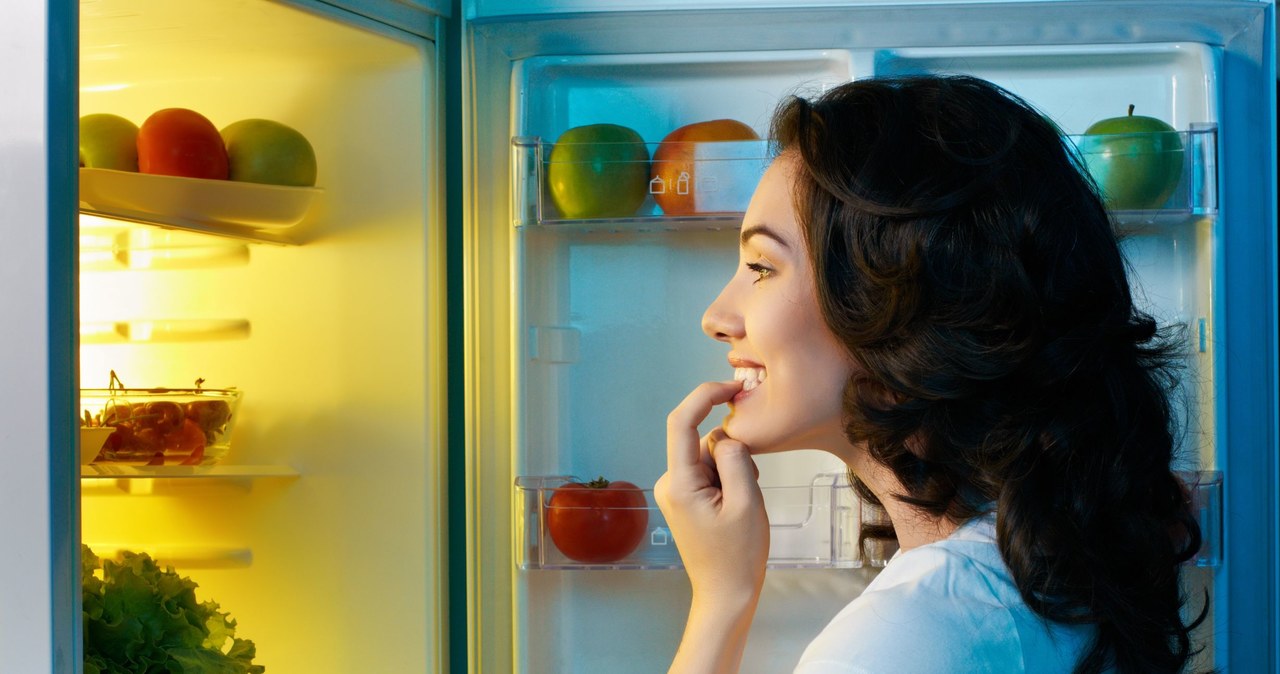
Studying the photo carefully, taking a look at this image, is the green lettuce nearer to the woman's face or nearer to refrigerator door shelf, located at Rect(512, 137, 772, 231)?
refrigerator door shelf, located at Rect(512, 137, 772, 231)

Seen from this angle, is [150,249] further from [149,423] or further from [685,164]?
[685,164]

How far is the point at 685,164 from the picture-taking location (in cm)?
138

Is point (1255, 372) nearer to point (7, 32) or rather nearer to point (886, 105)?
point (886, 105)

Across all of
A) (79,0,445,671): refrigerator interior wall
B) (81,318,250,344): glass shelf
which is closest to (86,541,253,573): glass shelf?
(79,0,445,671): refrigerator interior wall

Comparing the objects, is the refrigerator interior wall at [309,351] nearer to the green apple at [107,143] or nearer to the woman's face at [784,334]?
the green apple at [107,143]

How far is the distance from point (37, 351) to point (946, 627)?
71 cm

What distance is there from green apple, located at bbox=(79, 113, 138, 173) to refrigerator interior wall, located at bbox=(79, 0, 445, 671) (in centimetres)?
12

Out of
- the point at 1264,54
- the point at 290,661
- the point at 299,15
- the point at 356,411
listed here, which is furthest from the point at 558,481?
the point at 1264,54

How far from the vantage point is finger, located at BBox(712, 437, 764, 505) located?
1.03 meters

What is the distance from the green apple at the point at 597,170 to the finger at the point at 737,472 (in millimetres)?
441

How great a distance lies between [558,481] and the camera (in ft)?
4.68

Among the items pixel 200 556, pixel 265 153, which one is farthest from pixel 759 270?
pixel 200 556

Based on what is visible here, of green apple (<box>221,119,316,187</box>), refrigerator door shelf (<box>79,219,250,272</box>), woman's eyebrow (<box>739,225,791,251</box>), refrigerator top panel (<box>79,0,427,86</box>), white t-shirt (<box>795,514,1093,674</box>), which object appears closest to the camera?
white t-shirt (<box>795,514,1093,674</box>)

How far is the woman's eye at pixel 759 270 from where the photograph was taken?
938mm
